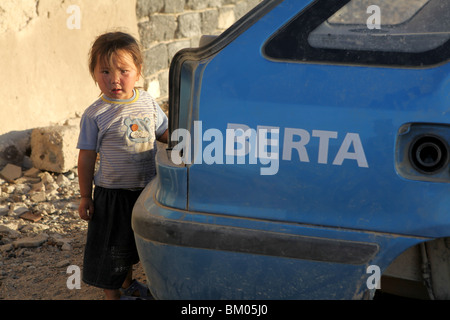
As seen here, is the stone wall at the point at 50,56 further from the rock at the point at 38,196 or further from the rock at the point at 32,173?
the rock at the point at 38,196

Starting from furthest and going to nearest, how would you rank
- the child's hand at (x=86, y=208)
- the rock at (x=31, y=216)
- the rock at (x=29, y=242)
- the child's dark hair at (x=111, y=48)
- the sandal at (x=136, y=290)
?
the rock at (x=31, y=216) → the rock at (x=29, y=242) → the sandal at (x=136, y=290) → the child's hand at (x=86, y=208) → the child's dark hair at (x=111, y=48)

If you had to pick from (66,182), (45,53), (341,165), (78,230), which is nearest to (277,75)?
(341,165)

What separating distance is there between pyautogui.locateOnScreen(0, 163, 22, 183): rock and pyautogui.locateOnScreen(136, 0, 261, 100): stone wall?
77.0 inches

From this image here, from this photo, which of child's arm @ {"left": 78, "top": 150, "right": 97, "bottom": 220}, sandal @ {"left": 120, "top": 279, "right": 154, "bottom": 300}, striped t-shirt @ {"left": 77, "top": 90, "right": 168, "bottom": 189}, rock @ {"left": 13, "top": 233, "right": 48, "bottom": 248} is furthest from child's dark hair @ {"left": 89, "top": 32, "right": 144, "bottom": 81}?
rock @ {"left": 13, "top": 233, "right": 48, "bottom": 248}

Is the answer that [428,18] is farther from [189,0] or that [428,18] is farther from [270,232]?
[189,0]

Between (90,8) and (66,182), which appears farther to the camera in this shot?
(90,8)

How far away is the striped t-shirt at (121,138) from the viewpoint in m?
2.71

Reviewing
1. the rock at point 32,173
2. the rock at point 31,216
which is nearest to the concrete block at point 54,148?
the rock at point 32,173

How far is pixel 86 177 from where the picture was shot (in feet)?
9.16

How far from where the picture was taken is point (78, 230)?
4.05m

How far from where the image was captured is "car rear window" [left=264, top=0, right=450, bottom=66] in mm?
1940

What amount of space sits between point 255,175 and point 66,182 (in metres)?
3.16

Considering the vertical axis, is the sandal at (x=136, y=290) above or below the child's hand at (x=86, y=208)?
below

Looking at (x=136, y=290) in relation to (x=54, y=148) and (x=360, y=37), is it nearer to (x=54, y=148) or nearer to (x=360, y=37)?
(x=360, y=37)
